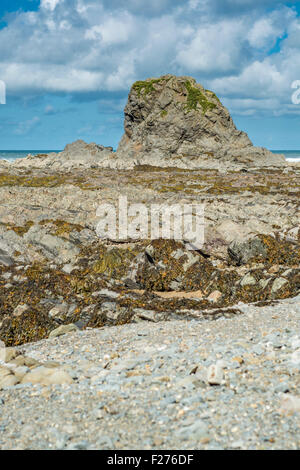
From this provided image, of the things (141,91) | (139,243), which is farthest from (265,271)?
(141,91)

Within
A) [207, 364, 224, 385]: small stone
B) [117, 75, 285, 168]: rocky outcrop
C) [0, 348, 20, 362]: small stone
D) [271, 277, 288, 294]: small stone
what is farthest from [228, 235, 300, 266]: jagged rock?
[117, 75, 285, 168]: rocky outcrop

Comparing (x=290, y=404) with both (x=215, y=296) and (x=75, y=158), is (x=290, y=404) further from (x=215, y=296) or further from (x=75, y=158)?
(x=75, y=158)

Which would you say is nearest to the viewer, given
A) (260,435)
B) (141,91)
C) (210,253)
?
(260,435)

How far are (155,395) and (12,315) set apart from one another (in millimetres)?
6963

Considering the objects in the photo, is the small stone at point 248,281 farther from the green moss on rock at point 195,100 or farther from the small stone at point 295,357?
the green moss on rock at point 195,100

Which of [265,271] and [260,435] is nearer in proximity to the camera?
[260,435]

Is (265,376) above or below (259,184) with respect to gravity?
below

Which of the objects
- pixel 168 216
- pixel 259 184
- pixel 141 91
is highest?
pixel 141 91

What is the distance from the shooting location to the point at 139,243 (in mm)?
18344

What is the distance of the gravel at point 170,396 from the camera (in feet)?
17.1

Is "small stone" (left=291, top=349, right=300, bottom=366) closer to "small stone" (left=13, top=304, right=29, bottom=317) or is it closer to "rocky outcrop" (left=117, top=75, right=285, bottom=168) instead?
"small stone" (left=13, top=304, right=29, bottom=317)

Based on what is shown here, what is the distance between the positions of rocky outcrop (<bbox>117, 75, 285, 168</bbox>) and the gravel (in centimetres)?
6573

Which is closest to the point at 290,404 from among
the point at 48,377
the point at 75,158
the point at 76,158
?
the point at 48,377
